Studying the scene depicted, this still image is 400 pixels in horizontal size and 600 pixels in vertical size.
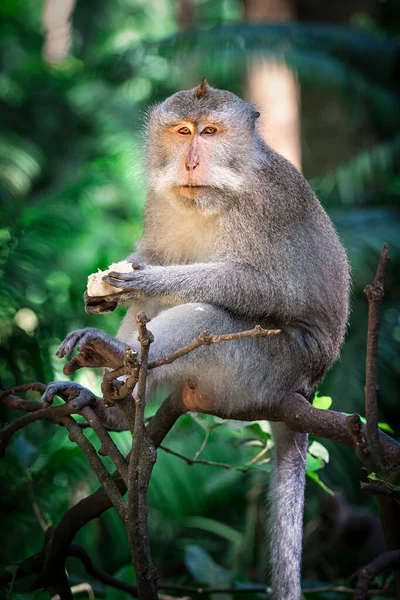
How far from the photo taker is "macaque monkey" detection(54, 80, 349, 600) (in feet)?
10.1

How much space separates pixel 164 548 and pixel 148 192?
11.2 ft

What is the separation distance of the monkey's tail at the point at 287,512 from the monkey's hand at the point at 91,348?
0.76m

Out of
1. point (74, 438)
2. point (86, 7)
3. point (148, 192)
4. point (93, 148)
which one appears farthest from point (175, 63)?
point (86, 7)

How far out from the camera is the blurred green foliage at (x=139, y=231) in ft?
13.4

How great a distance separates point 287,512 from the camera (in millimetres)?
2945

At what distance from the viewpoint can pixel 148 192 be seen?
385 cm

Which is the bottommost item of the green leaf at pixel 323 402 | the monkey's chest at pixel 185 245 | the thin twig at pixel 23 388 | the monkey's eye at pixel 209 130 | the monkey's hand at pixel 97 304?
the thin twig at pixel 23 388

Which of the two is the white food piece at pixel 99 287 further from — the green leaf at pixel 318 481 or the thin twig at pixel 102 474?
the green leaf at pixel 318 481

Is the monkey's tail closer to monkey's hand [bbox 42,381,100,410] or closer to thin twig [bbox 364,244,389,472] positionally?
monkey's hand [bbox 42,381,100,410]

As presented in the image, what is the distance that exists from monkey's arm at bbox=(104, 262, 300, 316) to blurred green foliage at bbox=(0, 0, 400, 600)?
0.50m

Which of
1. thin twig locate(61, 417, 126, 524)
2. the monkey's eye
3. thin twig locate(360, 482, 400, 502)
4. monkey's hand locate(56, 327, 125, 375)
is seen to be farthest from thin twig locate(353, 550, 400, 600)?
the monkey's eye

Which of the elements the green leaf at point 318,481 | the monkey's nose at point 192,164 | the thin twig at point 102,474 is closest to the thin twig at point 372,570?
the green leaf at point 318,481

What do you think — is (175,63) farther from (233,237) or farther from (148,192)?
(233,237)

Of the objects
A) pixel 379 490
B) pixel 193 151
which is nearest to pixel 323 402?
pixel 379 490
